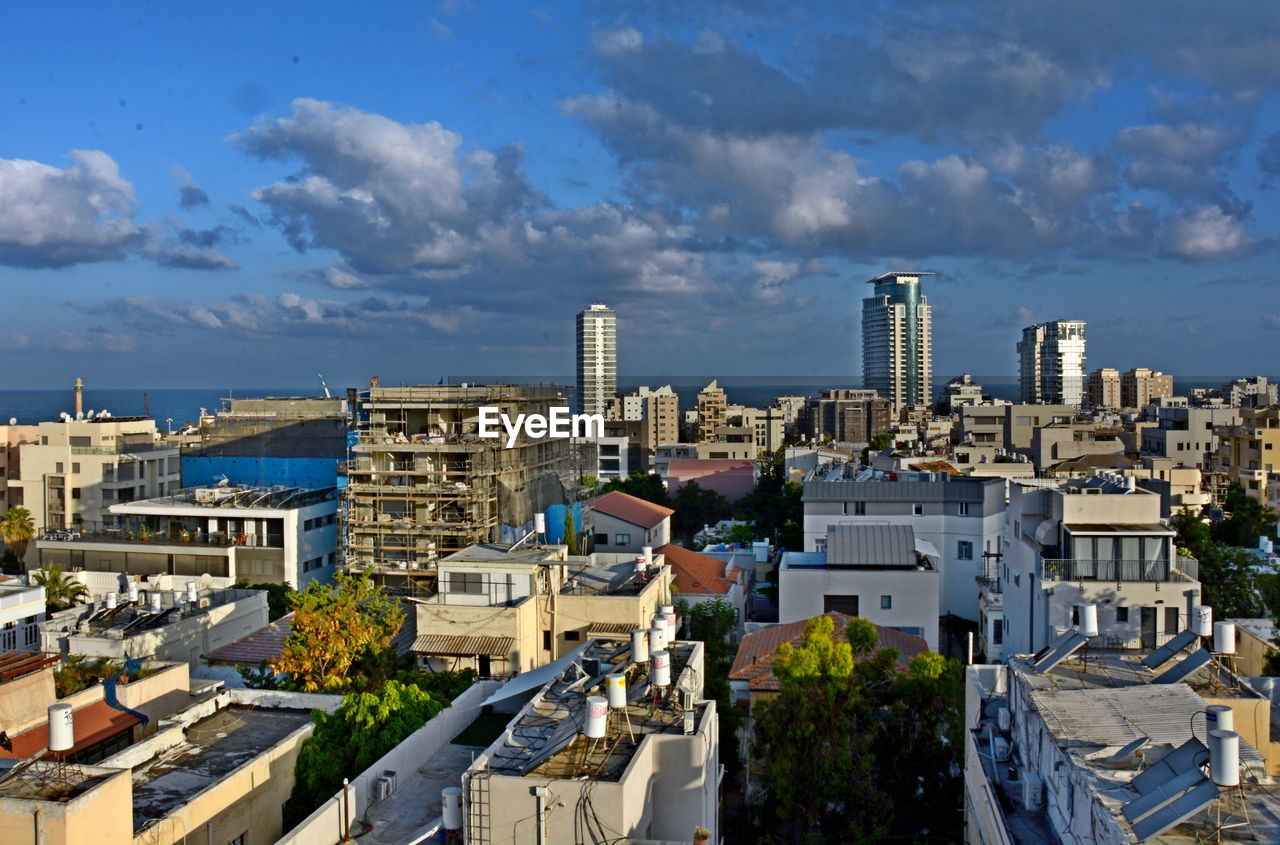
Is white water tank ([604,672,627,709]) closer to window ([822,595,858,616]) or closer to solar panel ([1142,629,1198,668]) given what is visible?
solar panel ([1142,629,1198,668])

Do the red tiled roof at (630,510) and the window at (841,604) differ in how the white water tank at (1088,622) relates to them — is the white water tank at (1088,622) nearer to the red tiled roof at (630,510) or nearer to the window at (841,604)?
the window at (841,604)

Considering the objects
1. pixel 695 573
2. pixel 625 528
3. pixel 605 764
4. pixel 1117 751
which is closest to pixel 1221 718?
pixel 1117 751

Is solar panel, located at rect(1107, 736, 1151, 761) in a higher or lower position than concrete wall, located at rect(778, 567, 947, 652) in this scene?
higher

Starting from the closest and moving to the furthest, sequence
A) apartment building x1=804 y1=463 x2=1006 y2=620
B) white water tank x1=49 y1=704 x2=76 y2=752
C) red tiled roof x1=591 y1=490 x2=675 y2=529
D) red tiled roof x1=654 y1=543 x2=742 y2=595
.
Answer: white water tank x1=49 y1=704 x2=76 y2=752 < red tiled roof x1=654 y1=543 x2=742 y2=595 < apartment building x1=804 y1=463 x2=1006 y2=620 < red tiled roof x1=591 y1=490 x2=675 y2=529

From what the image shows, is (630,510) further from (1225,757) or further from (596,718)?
(1225,757)

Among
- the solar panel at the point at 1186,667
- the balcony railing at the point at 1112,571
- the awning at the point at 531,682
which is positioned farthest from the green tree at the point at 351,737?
the balcony railing at the point at 1112,571

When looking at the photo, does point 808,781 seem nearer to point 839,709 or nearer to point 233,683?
point 839,709

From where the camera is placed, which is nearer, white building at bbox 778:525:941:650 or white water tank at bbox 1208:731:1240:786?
white water tank at bbox 1208:731:1240:786

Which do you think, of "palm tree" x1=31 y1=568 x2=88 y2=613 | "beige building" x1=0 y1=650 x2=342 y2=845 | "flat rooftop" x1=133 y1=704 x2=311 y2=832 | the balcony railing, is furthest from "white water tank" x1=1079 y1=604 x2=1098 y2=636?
"palm tree" x1=31 y1=568 x2=88 y2=613
